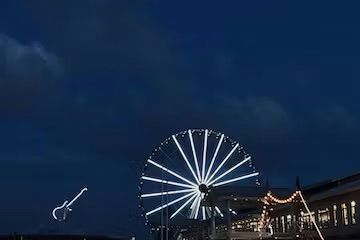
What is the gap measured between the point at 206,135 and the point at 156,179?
6.25m

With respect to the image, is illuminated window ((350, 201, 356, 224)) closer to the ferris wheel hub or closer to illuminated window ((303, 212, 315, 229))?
illuminated window ((303, 212, 315, 229))

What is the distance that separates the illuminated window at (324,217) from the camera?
50531 millimetres

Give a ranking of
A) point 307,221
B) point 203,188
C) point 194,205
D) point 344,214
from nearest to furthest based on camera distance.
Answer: point 344,214 < point 307,221 < point 203,188 < point 194,205

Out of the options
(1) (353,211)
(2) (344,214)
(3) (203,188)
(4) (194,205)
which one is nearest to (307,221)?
(2) (344,214)

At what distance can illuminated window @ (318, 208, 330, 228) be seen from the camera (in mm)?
50531

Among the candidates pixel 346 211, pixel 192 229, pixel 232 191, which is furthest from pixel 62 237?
pixel 346 211

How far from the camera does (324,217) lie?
169ft

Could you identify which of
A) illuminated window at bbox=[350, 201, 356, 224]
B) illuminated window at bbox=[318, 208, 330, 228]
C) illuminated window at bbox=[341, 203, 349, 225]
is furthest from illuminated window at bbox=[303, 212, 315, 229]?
illuminated window at bbox=[350, 201, 356, 224]

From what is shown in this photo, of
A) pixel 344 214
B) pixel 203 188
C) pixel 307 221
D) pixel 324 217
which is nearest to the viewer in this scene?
pixel 344 214

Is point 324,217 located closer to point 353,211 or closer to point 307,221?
point 307,221

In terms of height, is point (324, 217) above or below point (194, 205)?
below

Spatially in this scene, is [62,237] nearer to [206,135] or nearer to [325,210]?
[206,135]

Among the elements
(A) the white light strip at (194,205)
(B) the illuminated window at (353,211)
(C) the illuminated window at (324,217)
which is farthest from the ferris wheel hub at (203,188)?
(B) the illuminated window at (353,211)

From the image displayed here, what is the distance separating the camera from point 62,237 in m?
134
